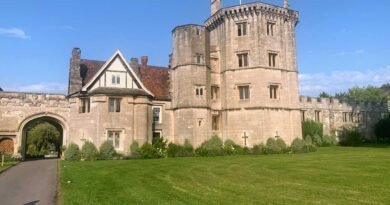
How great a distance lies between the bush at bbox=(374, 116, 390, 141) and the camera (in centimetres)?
5075

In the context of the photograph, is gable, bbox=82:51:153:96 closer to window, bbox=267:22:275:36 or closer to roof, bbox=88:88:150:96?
roof, bbox=88:88:150:96

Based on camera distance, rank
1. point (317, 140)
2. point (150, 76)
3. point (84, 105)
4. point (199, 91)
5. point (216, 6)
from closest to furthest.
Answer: point (84, 105), point (199, 91), point (150, 76), point (216, 6), point (317, 140)

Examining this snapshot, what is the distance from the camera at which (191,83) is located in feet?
108

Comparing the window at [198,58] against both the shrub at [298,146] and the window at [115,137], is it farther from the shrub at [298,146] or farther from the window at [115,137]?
the shrub at [298,146]

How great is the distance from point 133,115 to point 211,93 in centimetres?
896

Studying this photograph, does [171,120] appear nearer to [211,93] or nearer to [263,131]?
[211,93]

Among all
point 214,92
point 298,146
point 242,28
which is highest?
point 242,28

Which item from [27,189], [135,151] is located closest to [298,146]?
[135,151]

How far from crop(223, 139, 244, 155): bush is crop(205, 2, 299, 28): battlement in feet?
42.1

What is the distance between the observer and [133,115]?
98.2 feet

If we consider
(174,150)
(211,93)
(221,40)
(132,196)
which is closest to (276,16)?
(221,40)

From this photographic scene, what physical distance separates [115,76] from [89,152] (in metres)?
7.28

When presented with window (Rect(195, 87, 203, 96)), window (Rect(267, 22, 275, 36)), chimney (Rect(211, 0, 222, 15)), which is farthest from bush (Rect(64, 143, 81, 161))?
window (Rect(267, 22, 275, 36))

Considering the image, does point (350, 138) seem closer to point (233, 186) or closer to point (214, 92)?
point (214, 92)
